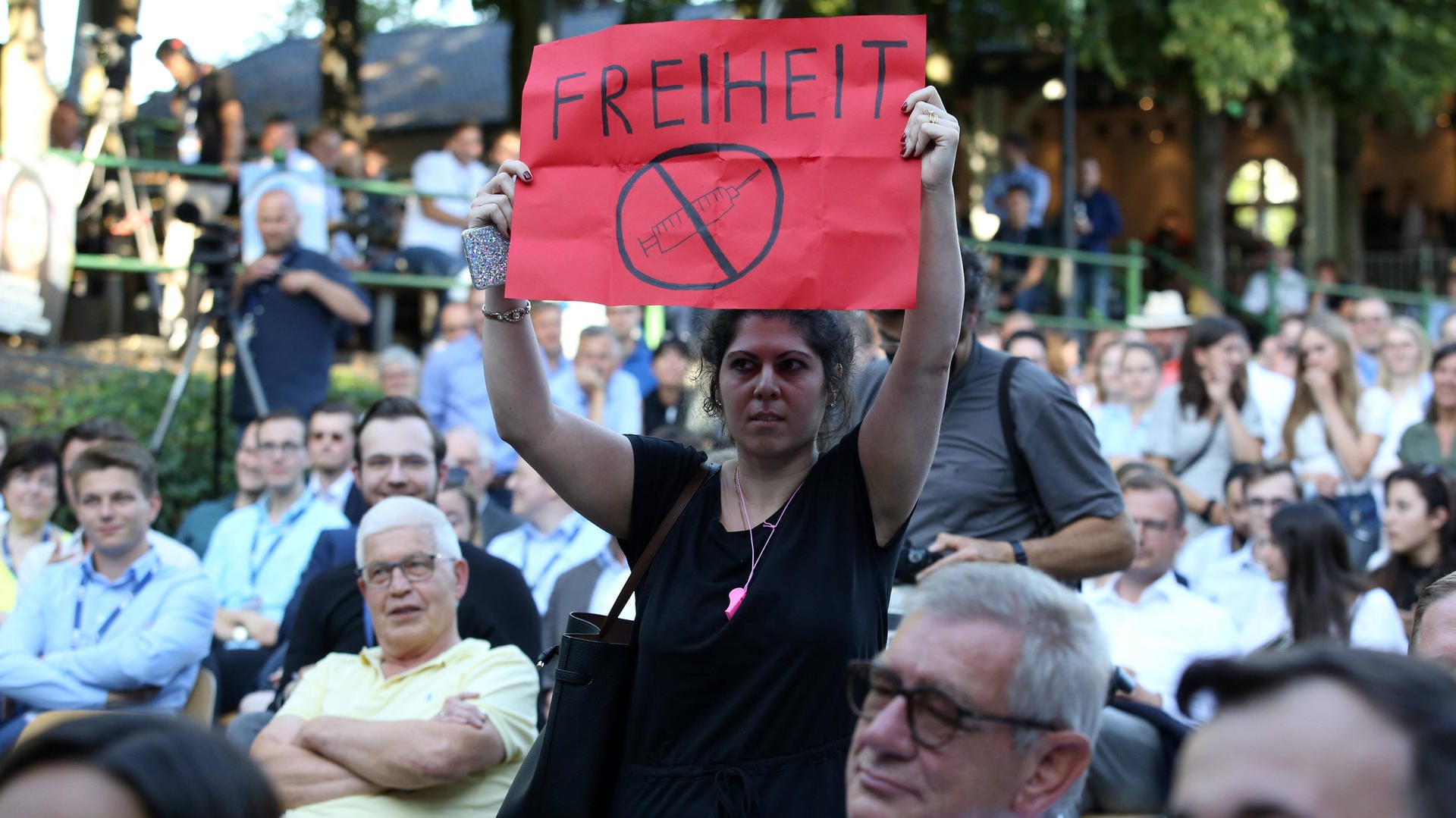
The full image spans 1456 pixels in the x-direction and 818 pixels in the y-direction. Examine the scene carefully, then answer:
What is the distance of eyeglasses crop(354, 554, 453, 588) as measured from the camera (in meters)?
4.36

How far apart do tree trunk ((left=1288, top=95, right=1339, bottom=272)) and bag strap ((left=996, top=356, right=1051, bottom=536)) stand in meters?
23.8

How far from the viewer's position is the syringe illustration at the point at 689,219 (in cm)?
283

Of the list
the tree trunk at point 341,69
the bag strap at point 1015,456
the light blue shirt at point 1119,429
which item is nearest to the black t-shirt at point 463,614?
the bag strap at point 1015,456

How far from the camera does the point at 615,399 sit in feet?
29.0

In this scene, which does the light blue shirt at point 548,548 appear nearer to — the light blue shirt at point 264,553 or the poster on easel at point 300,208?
the light blue shirt at point 264,553

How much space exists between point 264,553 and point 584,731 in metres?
4.57

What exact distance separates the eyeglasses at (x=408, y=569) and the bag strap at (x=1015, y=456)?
1657mm

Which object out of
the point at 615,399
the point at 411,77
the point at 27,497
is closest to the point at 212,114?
the point at 615,399

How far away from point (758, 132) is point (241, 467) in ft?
17.0

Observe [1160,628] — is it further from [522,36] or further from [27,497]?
[522,36]

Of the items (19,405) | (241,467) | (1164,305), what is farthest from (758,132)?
(1164,305)

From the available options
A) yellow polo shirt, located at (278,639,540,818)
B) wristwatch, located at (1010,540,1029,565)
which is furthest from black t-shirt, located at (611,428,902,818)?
yellow polo shirt, located at (278,639,540,818)

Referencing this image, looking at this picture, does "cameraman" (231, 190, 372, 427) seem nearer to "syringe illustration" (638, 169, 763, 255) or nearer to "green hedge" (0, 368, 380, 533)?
"green hedge" (0, 368, 380, 533)

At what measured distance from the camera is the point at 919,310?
2.69 meters
